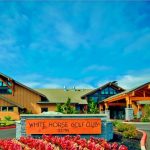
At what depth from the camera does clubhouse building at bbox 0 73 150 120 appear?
4003cm

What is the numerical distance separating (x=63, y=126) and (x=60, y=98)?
3418cm

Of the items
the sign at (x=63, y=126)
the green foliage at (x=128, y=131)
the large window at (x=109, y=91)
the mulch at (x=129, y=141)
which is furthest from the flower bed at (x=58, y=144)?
the large window at (x=109, y=91)

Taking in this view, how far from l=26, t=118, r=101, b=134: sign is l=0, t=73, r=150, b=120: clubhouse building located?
74.4 ft

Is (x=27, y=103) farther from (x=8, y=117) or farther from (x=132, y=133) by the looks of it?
(x=132, y=133)

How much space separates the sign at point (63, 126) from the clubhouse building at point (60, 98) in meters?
22.7

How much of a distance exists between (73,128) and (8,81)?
31879 mm

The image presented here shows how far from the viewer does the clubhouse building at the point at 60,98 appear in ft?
131

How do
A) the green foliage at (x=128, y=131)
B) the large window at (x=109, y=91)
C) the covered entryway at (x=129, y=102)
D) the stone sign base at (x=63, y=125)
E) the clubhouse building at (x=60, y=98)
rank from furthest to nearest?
1. the large window at (x=109, y=91)
2. the clubhouse building at (x=60, y=98)
3. the covered entryway at (x=129, y=102)
4. the green foliage at (x=128, y=131)
5. the stone sign base at (x=63, y=125)

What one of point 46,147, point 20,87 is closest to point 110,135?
point 46,147

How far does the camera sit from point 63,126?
15727mm

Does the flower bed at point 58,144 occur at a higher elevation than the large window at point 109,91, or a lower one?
lower

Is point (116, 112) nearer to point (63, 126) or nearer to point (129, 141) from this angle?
point (129, 141)

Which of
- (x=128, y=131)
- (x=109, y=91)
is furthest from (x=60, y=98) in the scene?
(x=128, y=131)

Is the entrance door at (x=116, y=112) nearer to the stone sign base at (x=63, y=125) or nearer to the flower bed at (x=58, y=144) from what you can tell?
the stone sign base at (x=63, y=125)
